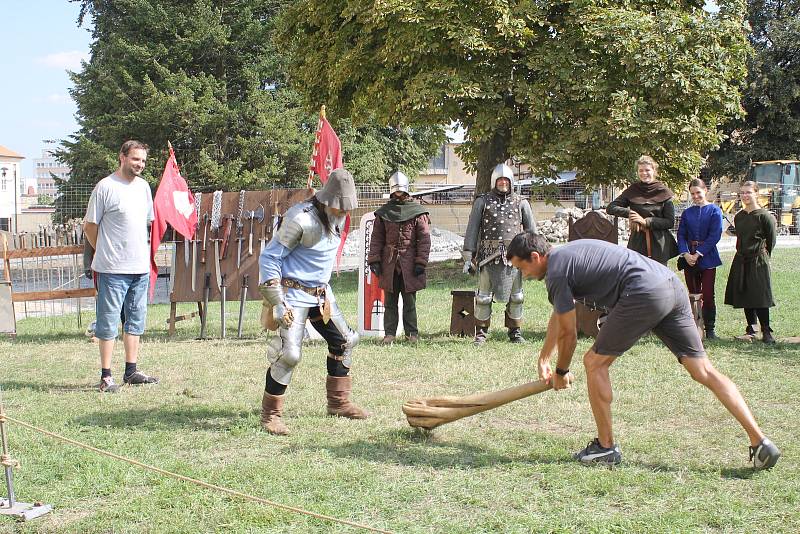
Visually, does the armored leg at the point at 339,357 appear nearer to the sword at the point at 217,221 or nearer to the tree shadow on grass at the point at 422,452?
the tree shadow on grass at the point at 422,452

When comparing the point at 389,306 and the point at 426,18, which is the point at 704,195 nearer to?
the point at 389,306

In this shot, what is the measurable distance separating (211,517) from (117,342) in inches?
249

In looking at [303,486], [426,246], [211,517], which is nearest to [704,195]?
[426,246]

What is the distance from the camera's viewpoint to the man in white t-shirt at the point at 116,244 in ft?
23.3

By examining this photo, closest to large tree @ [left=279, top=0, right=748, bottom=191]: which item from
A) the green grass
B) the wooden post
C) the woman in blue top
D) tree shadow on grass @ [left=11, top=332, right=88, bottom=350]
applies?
the woman in blue top

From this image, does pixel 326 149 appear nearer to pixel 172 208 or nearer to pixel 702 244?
pixel 172 208

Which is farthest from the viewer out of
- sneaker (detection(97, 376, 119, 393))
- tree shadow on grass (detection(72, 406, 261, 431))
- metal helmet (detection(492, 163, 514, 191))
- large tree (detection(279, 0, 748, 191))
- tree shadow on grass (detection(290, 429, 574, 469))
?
large tree (detection(279, 0, 748, 191))

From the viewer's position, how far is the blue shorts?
712 centimetres

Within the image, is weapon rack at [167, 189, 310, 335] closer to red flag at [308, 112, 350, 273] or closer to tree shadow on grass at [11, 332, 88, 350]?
red flag at [308, 112, 350, 273]

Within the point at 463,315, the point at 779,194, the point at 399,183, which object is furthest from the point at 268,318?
the point at 779,194

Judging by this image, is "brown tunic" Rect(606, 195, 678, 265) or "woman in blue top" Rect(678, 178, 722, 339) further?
"woman in blue top" Rect(678, 178, 722, 339)

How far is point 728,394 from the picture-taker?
15.3ft

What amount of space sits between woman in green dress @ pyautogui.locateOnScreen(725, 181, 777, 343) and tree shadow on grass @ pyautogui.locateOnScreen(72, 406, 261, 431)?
6001mm

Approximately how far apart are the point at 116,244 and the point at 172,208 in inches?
105
